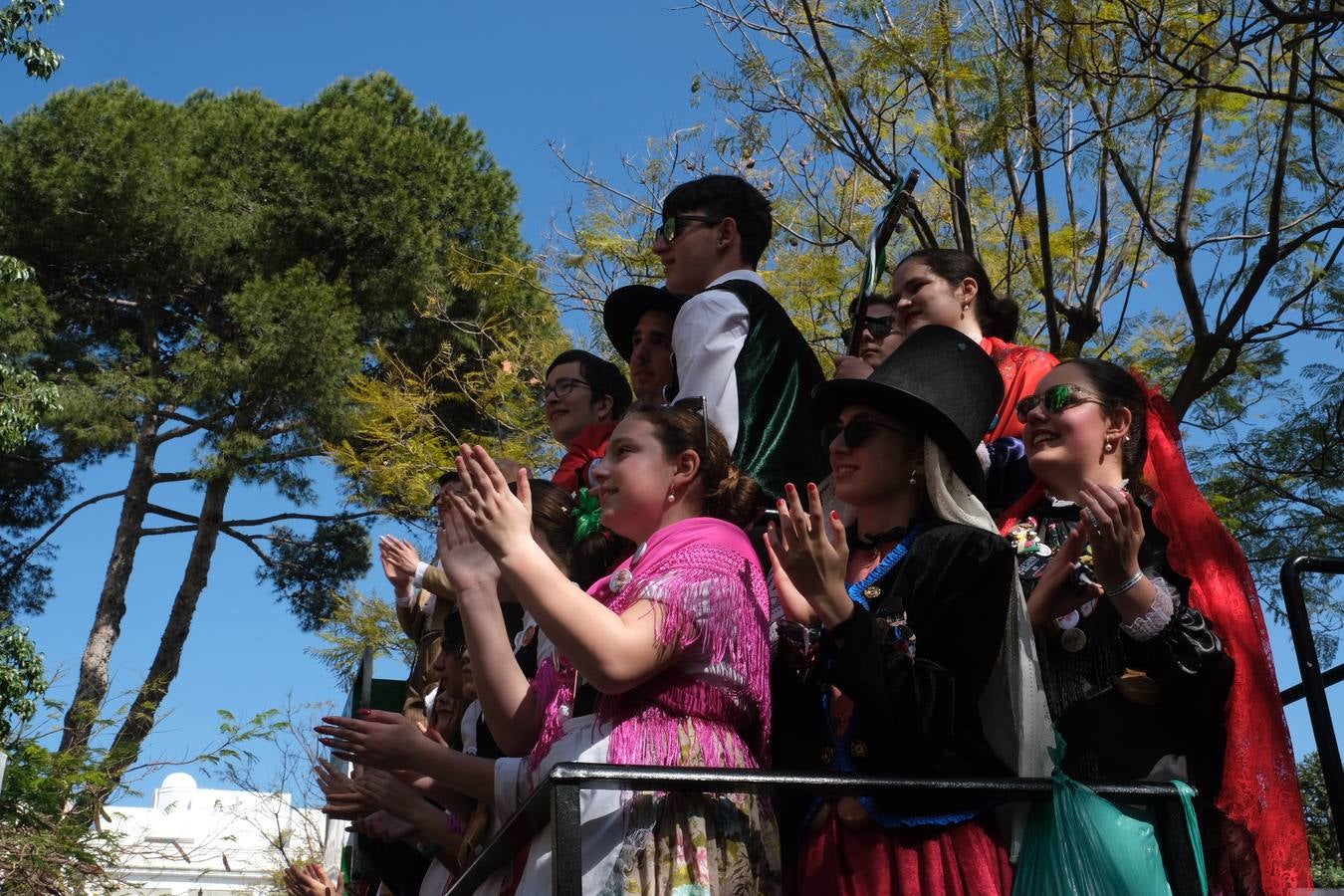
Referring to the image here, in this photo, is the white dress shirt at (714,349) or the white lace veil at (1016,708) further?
the white dress shirt at (714,349)

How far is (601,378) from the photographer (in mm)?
5488

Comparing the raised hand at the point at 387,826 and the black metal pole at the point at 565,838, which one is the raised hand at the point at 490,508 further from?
the raised hand at the point at 387,826

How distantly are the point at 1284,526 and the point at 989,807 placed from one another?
8390 millimetres

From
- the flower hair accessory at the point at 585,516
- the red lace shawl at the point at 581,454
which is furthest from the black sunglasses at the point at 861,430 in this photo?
the red lace shawl at the point at 581,454

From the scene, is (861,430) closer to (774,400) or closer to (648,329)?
(774,400)

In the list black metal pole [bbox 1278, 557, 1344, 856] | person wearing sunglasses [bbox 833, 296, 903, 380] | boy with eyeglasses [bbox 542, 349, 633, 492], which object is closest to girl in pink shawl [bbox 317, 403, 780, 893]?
black metal pole [bbox 1278, 557, 1344, 856]

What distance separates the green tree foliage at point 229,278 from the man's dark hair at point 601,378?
52.4ft

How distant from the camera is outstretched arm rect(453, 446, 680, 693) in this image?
2.59 meters

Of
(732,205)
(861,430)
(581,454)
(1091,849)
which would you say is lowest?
(1091,849)

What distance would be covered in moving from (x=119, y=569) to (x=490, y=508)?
2081cm

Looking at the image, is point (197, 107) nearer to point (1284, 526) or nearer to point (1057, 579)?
point (1284, 526)

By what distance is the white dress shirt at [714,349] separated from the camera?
3.89 m

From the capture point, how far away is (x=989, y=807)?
260 centimetres

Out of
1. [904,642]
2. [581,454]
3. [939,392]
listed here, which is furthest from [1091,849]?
[581,454]
